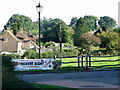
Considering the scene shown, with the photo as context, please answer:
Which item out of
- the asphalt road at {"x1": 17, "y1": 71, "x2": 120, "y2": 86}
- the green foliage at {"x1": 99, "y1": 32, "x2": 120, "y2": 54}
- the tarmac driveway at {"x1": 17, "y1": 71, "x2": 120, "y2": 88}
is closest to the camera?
the tarmac driveway at {"x1": 17, "y1": 71, "x2": 120, "y2": 88}

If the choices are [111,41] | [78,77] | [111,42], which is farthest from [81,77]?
[111,41]

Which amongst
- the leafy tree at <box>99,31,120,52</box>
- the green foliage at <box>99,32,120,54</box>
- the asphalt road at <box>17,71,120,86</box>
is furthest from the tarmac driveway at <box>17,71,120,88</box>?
the leafy tree at <box>99,31,120,52</box>

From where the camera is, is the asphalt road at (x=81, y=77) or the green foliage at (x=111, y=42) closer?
the asphalt road at (x=81, y=77)

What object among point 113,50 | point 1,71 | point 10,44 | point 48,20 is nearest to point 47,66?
point 1,71

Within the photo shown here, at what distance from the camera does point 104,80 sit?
16.5m

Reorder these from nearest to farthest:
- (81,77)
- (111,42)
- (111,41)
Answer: (81,77), (111,42), (111,41)

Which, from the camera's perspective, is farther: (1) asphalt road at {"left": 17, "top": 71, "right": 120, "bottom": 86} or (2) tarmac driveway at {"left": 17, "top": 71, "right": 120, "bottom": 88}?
(1) asphalt road at {"left": 17, "top": 71, "right": 120, "bottom": 86}

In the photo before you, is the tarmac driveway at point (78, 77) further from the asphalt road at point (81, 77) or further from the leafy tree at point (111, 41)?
the leafy tree at point (111, 41)

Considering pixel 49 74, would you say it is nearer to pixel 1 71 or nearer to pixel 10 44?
pixel 1 71

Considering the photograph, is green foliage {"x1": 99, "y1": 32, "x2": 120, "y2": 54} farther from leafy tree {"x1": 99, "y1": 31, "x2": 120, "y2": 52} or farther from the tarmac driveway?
the tarmac driveway

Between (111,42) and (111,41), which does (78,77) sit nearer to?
(111,42)

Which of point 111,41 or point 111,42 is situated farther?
point 111,41

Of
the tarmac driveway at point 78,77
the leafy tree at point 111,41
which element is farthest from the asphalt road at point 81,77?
the leafy tree at point 111,41

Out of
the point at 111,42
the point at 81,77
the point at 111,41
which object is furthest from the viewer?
the point at 111,41
